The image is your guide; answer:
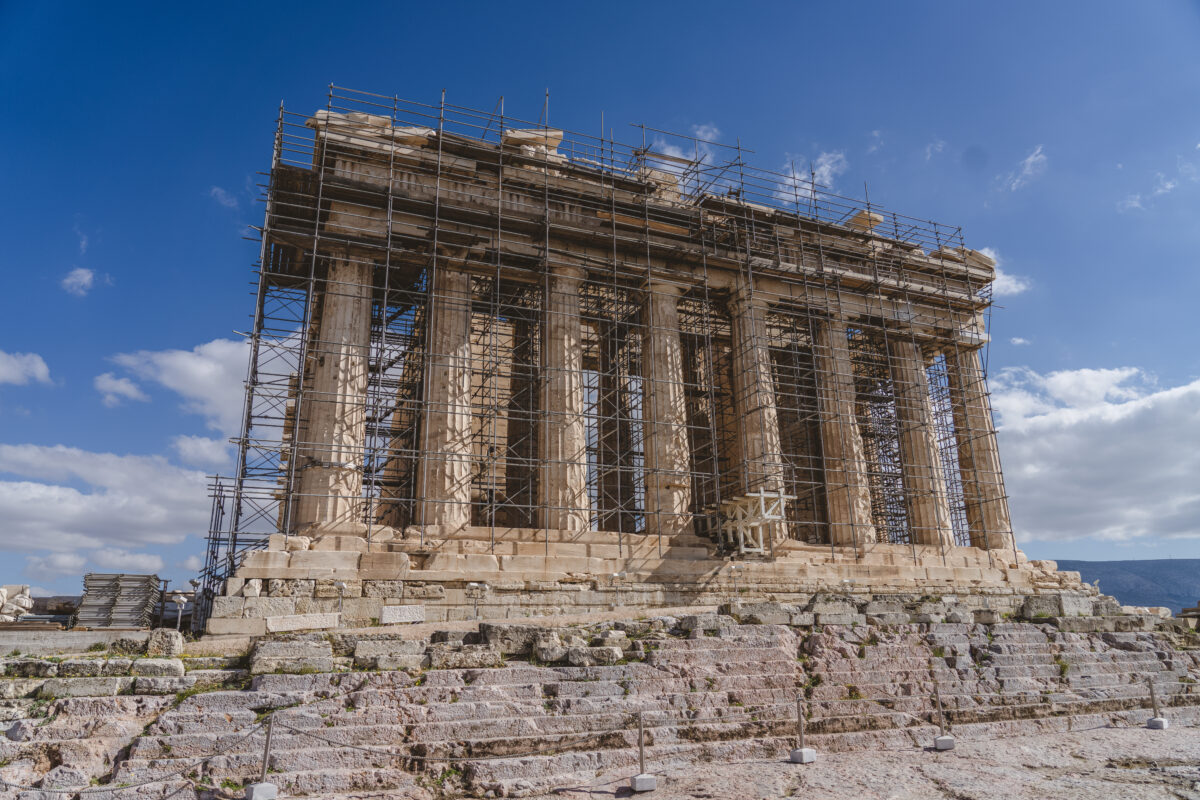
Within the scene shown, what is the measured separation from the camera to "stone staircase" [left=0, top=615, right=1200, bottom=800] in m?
8.07

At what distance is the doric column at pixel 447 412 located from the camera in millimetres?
20250

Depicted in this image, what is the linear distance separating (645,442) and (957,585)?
1092cm

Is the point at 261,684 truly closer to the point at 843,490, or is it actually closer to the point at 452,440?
the point at 452,440

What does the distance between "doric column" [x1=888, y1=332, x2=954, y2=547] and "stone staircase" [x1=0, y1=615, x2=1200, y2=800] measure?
41.8ft

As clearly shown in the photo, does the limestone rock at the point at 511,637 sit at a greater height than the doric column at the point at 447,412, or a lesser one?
lesser

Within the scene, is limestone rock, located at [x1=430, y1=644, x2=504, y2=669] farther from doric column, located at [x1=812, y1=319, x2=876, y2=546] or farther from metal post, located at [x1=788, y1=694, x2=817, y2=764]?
doric column, located at [x1=812, y1=319, x2=876, y2=546]

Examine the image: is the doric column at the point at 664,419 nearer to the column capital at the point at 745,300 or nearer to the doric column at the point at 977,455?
the column capital at the point at 745,300

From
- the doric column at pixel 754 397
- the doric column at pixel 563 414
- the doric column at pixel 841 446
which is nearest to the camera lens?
the doric column at pixel 563 414

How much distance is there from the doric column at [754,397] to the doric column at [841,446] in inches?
69.8

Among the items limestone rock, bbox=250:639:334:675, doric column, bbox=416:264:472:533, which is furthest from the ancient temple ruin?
limestone rock, bbox=250:639:334:675

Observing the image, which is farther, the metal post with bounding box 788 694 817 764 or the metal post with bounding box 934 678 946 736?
the metal post with bounding box 934 678 946 736

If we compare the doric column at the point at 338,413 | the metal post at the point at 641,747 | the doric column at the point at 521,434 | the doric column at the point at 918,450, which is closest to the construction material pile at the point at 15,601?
the doric column at the point at 338,413

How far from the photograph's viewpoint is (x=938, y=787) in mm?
8383

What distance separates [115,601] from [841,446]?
69.5 feet
